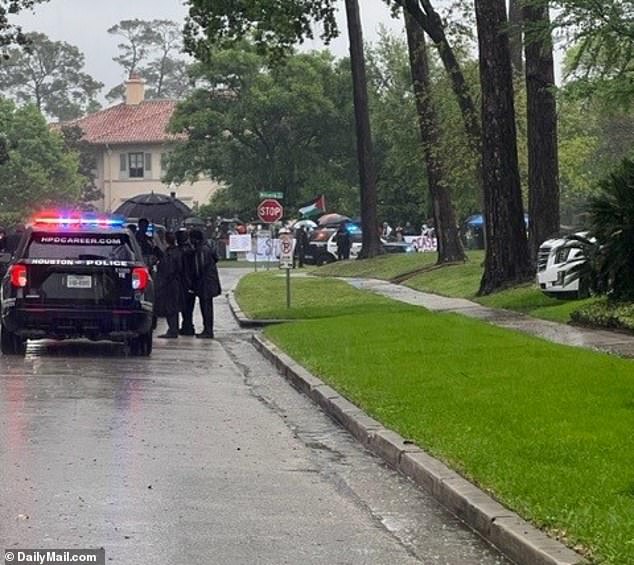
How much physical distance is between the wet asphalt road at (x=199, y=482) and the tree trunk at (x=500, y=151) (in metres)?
12.4

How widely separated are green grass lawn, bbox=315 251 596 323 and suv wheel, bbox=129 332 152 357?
6.73 metres

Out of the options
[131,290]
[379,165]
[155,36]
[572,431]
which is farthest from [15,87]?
[572,431]

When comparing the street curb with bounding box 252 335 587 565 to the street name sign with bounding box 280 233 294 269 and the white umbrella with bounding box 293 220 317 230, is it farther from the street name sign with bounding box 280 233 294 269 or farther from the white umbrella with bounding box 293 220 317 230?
the white umbrella with bounding box 293 220 317 230

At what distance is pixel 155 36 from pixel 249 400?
12187 centimetres

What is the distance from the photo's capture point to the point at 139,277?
18.2 meters

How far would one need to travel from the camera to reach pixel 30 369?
16578mm

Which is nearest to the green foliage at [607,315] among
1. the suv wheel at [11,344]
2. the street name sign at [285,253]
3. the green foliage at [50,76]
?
the street name sign at [285,253]

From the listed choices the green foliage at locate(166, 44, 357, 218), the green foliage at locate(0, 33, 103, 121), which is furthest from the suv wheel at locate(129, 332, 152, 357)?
the green foliage at locate(0, 33, 103, 121)

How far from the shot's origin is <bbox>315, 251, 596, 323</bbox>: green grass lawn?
2350 cm

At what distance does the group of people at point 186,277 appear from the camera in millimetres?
22000

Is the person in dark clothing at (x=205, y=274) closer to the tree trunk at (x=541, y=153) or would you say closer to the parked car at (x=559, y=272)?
the parked car at (x=559, y=272)

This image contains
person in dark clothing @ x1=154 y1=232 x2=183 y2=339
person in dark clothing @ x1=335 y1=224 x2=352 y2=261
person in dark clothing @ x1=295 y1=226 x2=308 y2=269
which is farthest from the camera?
person in dark clothing @ x1=295 y1=226 x2=308 y2=269

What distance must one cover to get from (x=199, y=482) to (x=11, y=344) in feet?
31.4

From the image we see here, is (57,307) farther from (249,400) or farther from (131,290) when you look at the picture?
(249,400)
